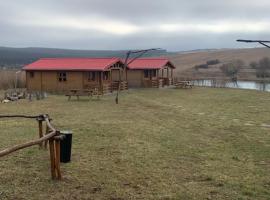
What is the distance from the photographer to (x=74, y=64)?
127ft

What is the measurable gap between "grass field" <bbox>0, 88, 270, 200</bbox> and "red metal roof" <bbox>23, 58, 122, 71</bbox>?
1917cm

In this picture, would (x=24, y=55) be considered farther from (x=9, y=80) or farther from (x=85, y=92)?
(x=85, y=92)

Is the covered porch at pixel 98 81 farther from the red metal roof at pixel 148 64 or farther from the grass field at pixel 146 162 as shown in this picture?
the grass field at pixel 146 162

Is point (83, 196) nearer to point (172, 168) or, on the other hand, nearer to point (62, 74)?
point (172, 168)

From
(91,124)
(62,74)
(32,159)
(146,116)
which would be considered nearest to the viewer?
(32,159)

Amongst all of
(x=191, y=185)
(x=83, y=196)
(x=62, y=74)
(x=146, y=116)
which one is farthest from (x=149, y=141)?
(x=62, y=74)

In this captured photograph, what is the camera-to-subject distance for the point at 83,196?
7520mm

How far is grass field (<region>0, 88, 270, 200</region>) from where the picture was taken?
7836 millimetres

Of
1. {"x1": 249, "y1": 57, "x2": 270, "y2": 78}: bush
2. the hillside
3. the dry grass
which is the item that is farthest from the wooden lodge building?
the hillside

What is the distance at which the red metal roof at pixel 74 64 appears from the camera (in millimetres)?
36906

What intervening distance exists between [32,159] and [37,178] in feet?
5.88

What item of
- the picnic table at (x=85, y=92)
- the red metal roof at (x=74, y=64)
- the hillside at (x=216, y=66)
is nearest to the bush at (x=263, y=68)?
the hillside at (x=216, y=66)

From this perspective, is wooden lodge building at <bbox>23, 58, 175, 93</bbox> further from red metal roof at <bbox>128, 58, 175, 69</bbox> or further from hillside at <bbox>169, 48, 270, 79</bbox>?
hillside at <bbox>169, 48, 270, 79</bbox>

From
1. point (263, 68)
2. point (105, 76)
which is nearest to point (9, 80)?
point (105, 76)
